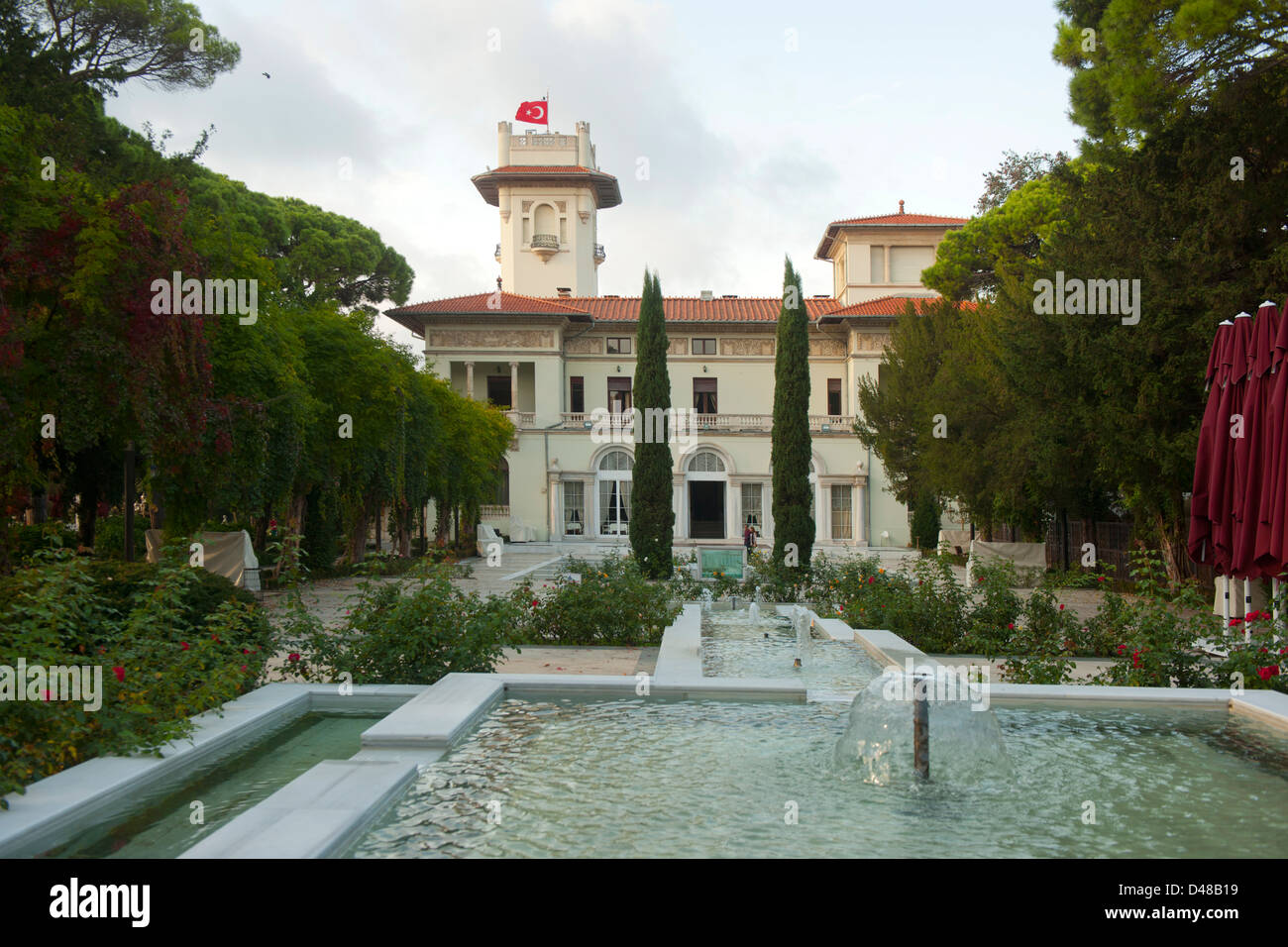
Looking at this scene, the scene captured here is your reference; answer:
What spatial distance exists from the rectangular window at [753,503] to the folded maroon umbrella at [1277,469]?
31191 millimetres

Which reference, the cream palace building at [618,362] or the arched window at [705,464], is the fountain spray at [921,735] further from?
the arched window at [705,464]

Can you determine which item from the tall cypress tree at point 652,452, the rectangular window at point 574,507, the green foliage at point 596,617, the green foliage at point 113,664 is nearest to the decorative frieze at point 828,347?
the rectangular window at point 574,507

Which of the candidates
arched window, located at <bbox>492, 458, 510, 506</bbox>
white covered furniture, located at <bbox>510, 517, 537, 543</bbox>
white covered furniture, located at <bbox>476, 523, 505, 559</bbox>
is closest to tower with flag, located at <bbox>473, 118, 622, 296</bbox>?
arched window, located at <bbox>492, 458, 510, 506</bbox>

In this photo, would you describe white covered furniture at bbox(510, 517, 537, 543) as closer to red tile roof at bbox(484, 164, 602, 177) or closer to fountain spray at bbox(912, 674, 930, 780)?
red tile roof at bbox(484, 164, 602, 177)

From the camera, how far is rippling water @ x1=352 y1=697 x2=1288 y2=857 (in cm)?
423

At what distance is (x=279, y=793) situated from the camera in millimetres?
4465

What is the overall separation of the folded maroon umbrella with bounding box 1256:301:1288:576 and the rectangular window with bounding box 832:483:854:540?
3138 centimetres

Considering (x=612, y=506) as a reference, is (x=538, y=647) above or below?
below

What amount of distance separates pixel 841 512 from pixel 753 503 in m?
3.51

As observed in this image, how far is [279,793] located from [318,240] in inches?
1614

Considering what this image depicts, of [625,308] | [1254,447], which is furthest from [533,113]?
[1254,447]

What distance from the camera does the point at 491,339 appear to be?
136 ft

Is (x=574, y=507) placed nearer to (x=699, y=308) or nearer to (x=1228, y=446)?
(x=699, y=308)
